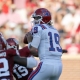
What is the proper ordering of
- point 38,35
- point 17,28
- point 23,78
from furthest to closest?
point 17,28
point 23,78
point 38,35

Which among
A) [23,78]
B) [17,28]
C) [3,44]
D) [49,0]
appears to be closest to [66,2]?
[49,0]

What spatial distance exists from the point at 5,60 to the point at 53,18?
921 cm

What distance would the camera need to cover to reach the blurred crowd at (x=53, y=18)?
12.7 m

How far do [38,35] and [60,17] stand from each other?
29.6 feet

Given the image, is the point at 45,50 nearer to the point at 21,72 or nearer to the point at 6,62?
the point at 6,62

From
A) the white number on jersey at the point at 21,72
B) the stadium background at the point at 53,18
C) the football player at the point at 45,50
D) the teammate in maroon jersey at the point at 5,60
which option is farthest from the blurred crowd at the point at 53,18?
the teammate in maroon jersey at the point at 5,60

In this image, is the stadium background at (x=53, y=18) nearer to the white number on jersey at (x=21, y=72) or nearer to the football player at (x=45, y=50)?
the white number on jersey at (x=21, y=72)

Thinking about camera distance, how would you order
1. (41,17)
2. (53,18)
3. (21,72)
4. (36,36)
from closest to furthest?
(36,36) < (41,17) < (21,72) < (53,18)

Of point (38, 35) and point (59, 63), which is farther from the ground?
point (38, 35)

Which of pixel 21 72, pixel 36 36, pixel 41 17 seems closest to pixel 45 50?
pixel 36 36

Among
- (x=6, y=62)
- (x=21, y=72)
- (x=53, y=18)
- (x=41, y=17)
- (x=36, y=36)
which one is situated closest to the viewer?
(x=6, y=62)

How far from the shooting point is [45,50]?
13.1 feet

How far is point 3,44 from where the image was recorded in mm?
3711

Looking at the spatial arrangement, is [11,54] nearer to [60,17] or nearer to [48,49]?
[48,49]
